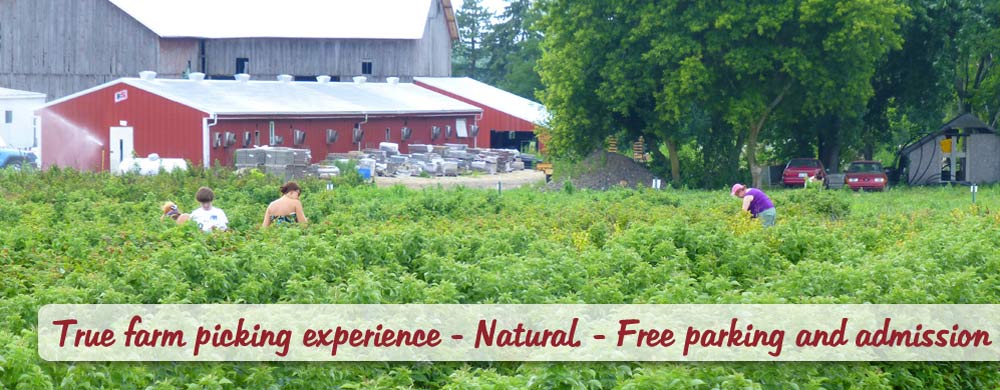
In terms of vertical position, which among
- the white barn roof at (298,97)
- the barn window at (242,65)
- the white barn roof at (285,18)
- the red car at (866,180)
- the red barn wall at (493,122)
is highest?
the white barn roof at (285,18)

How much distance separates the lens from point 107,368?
10297mm

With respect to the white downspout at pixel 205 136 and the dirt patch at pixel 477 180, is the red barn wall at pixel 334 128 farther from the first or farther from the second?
the dirt patch at pixel 477 180

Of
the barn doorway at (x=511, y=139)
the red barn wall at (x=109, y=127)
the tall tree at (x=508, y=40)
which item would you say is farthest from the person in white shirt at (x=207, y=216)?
the tall tree at (x=508, y=40)

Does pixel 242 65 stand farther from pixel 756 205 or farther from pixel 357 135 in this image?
pixel 756 205

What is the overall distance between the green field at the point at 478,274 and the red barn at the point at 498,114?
46.6m

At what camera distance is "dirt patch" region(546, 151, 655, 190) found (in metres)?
50.5

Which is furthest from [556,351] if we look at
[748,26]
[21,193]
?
[748,26]

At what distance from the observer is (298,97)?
2445 inches

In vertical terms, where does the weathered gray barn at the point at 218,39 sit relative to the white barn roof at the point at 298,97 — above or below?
above

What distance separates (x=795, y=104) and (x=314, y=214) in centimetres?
2712

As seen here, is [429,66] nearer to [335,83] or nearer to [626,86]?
[335,83]

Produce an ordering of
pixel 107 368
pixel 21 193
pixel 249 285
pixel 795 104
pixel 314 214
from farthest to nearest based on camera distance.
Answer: pixel 795 104 < pixel 21 193 < pixel 314 214 < pixel 249 285 < pixel 107 368

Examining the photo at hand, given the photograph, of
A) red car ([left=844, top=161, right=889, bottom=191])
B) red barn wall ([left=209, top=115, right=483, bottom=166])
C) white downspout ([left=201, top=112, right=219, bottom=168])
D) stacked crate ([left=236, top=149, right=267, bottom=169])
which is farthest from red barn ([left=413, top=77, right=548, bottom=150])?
red car ([left=844, top=161, right=889, bottom=191])

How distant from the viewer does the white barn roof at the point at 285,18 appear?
2795 inches
